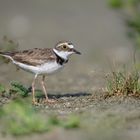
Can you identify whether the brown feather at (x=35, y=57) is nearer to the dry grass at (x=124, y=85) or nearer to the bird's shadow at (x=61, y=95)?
the bird's shadow at (x=61, y=95)

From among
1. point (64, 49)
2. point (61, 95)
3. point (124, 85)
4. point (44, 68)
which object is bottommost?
point (61, 95)

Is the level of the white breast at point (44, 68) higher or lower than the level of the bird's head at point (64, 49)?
lower

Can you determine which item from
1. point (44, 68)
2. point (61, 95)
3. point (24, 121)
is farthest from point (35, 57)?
point (24, 121)

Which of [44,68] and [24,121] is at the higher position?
[44,68]

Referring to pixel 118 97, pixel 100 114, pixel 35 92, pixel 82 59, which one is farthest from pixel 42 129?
pixel 82 59

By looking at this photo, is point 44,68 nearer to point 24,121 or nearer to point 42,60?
point 42,60

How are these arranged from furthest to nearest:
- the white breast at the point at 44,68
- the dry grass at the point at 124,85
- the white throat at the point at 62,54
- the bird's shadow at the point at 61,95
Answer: the bird's shadow at the point at 61,95, the white throat at the point at 62,54, the white breast at the point at 44,68, the dry grass at the point at 124,85

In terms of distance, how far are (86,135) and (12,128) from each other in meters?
0.82

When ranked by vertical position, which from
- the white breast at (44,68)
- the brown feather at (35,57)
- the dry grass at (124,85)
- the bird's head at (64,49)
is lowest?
the dry grass at (124,85)

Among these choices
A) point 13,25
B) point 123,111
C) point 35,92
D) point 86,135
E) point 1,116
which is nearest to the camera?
point 86,135

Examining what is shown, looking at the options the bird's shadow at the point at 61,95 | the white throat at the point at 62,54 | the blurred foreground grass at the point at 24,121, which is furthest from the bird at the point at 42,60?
the blurred foreground grass at the point at 24,121

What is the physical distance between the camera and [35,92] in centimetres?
1245

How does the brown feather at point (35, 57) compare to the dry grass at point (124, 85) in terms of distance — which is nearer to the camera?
the dry grass at point (124, 85)

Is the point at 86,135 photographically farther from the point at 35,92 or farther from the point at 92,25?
the point at 92,25
